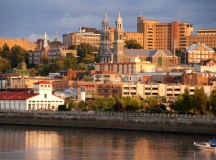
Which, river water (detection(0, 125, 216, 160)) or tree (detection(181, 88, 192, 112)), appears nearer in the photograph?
river water (detection(0, 125, 216, 160))

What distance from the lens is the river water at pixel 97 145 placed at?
76312 mm

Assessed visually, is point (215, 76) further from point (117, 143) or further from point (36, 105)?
point (117, 143)

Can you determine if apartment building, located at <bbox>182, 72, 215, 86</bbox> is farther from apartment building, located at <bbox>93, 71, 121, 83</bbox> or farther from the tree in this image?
the tree

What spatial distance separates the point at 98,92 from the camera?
161500 millimetres

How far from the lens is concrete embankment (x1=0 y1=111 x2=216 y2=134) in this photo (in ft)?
324

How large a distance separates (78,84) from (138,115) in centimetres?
6222

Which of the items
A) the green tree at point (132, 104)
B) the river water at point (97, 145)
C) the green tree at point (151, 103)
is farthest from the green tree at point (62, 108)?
the river water at point (97, 145)

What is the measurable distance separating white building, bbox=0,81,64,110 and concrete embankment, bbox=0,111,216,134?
18.3ft

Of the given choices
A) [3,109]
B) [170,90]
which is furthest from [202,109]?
[170,90]

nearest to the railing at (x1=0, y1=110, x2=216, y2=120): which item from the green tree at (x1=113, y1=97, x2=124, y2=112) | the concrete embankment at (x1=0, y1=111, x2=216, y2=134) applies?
the concrete embankment at (x1=0, y1=111, x2=216, y2=134)

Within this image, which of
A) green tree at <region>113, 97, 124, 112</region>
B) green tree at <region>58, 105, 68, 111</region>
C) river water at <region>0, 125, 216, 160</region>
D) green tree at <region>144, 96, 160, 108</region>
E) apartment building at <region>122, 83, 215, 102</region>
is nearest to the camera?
river water at <region>0, 125, 216, 160</region>

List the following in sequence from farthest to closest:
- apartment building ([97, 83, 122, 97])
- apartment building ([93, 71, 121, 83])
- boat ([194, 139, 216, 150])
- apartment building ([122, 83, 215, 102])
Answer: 1. apartment building ([93, 71, 121, 83])
2. apartment building ([97, 83, 122, 97])
3. apartment building ([122, 83, 215, 102])
4. boat ([194, 139, 216, 150])

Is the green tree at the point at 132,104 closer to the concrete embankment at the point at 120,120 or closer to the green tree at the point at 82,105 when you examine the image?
the green tree at the point at 82,105

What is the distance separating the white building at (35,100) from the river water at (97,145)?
85.0 feet
